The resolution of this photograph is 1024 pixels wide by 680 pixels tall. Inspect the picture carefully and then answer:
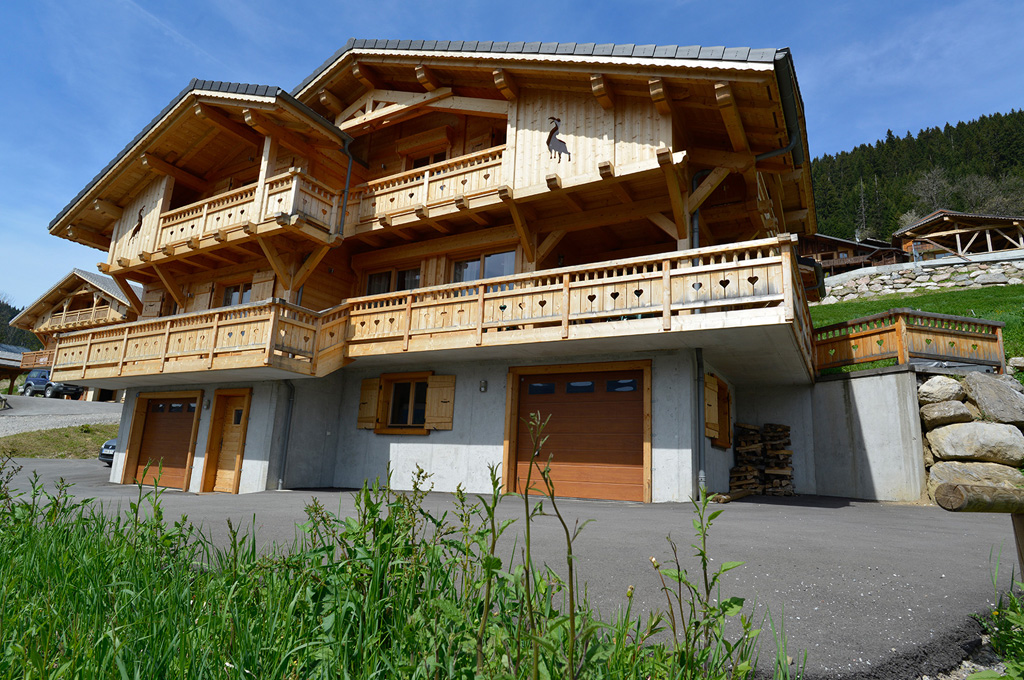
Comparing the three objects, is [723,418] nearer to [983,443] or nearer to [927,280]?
[983,443]

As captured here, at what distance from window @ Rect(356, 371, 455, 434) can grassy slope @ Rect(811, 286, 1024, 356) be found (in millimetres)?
16395

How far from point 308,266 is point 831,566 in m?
13.5

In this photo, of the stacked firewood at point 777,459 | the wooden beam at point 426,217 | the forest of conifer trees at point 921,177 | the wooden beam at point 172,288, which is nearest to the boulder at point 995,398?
the stacked firewood at point 777,459

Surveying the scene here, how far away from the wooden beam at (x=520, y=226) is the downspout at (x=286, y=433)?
6729 millimetres

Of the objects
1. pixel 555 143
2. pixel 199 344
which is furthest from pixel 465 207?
pixel 199 344

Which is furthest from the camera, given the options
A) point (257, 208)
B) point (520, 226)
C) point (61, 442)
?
point (61, 442)

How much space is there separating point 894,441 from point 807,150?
22.3ft

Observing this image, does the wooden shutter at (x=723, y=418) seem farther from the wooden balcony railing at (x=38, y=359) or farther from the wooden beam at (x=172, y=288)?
the wooden balcony railing at (x=38, y=359)

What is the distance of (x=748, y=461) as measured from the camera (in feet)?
47.9

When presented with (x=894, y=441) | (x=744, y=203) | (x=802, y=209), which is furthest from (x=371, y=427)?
(x=802, y=209)

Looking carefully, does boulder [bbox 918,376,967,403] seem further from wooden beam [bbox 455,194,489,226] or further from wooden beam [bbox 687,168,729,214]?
wooden beam [bbox 455,194,489,226]

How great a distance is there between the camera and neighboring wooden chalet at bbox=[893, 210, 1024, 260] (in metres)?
42.8

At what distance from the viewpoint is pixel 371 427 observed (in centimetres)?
1483

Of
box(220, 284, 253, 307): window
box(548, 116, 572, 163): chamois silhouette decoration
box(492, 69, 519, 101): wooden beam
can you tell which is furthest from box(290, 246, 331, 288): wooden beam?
box(548, 116, 572, 163): chamois silhouette decoration
